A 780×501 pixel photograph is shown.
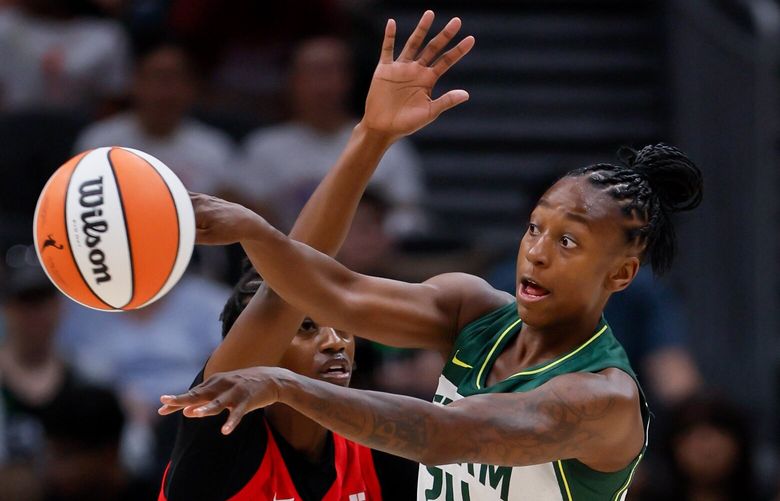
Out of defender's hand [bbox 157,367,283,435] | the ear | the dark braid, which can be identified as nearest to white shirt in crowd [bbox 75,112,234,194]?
the dark braid

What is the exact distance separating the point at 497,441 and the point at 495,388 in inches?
15.4

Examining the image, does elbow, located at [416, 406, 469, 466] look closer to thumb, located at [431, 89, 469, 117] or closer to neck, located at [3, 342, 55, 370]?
thumb, located at [431, 89, 469, 117]

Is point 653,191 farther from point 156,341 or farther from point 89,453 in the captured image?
point 156,341

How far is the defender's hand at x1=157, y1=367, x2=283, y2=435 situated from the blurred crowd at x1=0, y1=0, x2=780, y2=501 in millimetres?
2938

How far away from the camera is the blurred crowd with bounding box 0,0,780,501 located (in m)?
6.33

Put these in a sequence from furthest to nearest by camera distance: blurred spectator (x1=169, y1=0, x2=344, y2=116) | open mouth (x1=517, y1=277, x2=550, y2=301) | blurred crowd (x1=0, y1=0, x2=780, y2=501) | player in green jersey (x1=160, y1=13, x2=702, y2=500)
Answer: blurred spectator (x1=169, y1=0, x2=344, y2=116)
blurred crowd (x1=0, y1=0, x2=780, y2=501)
open mouth (x1=517, y1=277, x2=550, y2=301)
player in green jersey (x1=160, y1=13, x2=702, y2=500)

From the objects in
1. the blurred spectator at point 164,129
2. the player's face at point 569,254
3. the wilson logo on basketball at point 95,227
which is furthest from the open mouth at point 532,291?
the blurred spectator at point 164,129

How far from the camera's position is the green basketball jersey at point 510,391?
11.9ft

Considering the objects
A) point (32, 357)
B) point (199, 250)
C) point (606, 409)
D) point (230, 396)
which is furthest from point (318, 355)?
point (199, 250)

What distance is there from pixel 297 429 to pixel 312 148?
12.9 feet

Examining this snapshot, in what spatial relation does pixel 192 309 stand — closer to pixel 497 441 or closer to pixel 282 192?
pixel 282 192

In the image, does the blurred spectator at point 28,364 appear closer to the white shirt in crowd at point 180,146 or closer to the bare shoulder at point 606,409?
the white shirt in crowd at point 180,146

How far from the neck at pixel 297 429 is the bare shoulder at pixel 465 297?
53cm

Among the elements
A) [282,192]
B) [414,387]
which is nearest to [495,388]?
[414,387]
